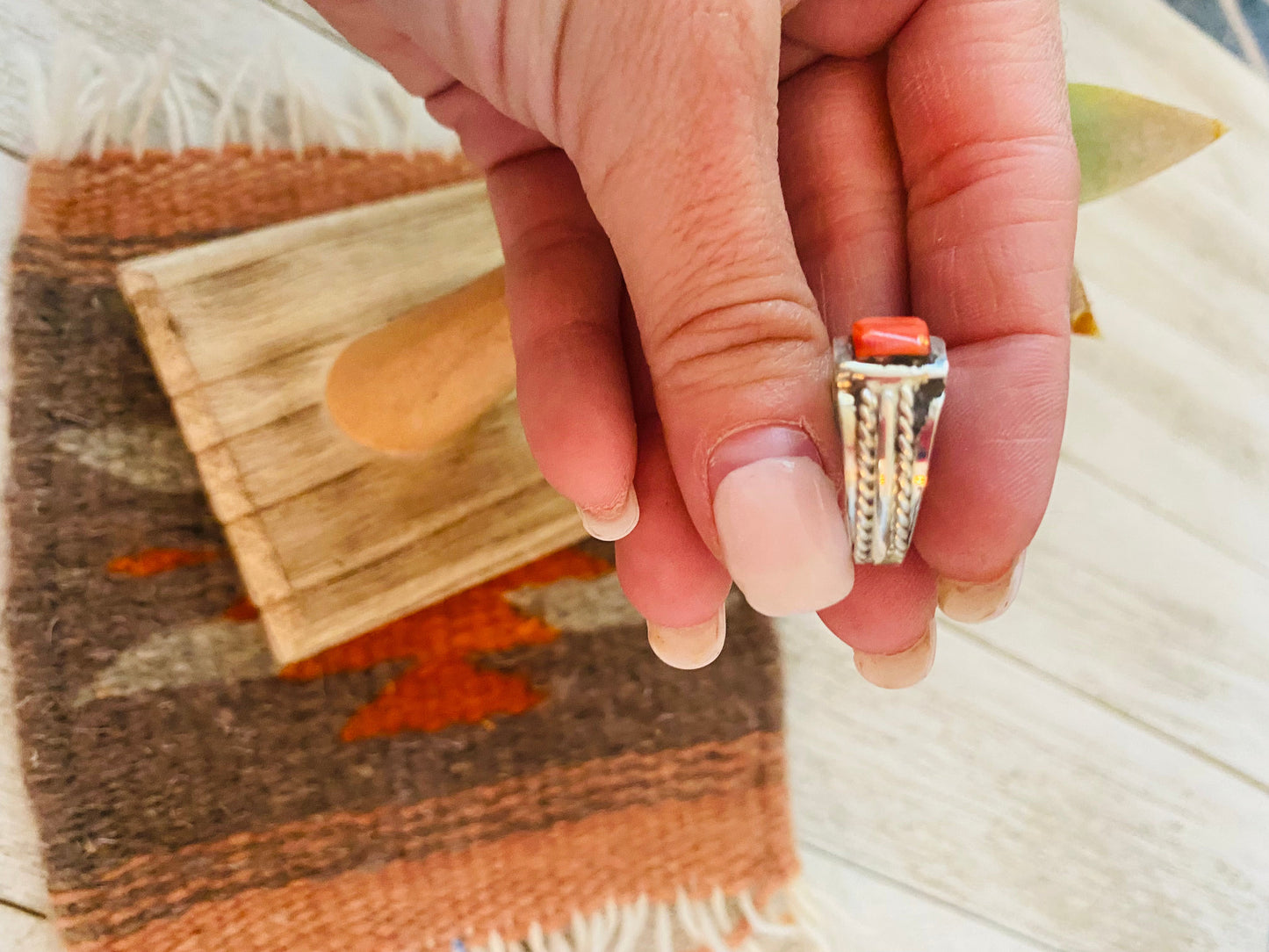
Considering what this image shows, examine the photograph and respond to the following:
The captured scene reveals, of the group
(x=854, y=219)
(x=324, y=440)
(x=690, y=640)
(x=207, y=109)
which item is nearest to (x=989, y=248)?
(x=854, y=219)

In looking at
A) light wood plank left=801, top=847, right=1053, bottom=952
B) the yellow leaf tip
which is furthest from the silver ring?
light wood plank left=801, top=847, right=1053, bottom=952

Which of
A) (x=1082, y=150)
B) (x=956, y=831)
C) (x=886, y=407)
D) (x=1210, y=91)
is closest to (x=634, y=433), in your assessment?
(x=886, y=407)

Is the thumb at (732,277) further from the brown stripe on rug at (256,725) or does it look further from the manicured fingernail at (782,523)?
the brown stripe on rug at (256,725)

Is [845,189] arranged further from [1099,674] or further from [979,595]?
[1099,674]

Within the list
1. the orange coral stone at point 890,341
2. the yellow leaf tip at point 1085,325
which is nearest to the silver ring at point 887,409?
the orange coral stone at point 890,341

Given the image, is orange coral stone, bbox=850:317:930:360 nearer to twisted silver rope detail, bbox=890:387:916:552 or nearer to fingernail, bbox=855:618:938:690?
twisted silver rope detail, bbox=890:387:916:552

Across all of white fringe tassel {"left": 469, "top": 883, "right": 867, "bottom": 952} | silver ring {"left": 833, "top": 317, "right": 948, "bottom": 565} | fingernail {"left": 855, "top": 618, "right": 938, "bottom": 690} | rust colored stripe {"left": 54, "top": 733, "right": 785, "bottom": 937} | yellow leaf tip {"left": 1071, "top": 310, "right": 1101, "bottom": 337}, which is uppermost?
silver ring {"left": 833, "top": 317, "right": 948, "bottom": 565}
